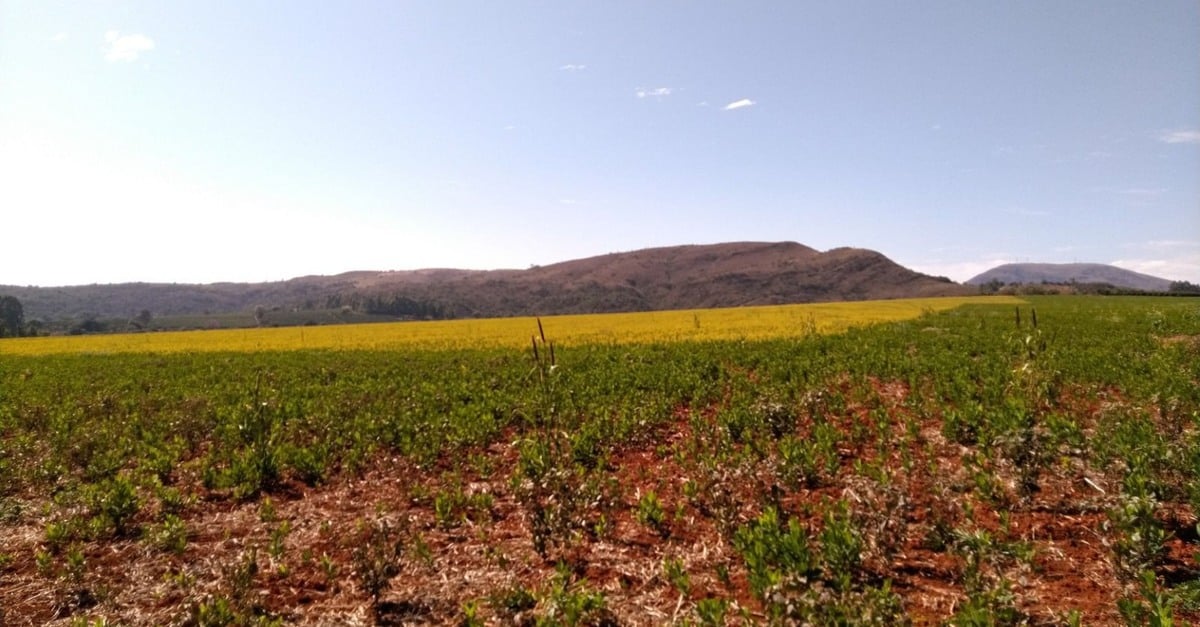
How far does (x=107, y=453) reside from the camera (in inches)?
384

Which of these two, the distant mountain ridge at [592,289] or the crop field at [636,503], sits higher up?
the distant mountain ridge at [592,289]

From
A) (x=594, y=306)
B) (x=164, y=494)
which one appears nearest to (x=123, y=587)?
(x=164, y=494)

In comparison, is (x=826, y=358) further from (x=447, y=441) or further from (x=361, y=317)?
(x=361, y=317)

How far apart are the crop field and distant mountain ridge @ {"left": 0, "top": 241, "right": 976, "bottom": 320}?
363ft

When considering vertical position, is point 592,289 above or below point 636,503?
above

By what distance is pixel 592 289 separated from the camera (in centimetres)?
14238

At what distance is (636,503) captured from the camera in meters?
7.00

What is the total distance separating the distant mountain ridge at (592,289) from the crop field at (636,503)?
111 metres

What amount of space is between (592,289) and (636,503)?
135635 millimetres

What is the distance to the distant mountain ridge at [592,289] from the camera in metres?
130

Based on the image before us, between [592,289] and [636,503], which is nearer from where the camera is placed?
[636,503]

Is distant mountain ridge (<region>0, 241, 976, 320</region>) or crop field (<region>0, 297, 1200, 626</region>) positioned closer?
crop field (<region>0, 297, 1200, 626</region>)

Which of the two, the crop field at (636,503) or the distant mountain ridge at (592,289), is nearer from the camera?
the crop field at (636,503)

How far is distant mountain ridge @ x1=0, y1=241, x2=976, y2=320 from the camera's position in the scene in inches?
5128
